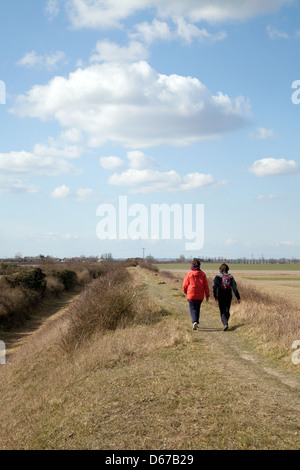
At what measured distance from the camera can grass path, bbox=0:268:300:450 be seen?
5797 mm

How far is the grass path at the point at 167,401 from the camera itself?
580cm

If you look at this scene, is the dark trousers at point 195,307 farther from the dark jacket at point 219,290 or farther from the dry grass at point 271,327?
the dry grass at point 271,327

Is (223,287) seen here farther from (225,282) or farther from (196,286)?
(196,286)

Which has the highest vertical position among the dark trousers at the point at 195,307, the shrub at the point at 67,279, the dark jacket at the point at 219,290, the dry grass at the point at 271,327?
the dark jacket at the point at 219,290

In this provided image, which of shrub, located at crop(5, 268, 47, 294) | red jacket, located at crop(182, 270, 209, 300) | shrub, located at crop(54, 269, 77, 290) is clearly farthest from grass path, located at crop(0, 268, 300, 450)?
shrub, located at crop(54, 269, 77, 290)

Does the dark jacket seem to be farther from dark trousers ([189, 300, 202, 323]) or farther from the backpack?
dark trousers ([189, 300, 202, 323])

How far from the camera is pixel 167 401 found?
284 inches

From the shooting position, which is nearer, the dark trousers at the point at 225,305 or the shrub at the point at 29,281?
the dark trousers at the point at 225,305

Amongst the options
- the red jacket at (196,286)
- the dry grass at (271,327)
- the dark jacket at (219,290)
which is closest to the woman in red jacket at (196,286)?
the red jacket at (196,286)

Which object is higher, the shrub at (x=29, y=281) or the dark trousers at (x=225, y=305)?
the dark trousers at (x=225, y=305)

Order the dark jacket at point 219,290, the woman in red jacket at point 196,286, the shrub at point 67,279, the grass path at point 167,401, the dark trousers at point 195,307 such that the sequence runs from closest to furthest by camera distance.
→ the grass path at point 167,401 < the dark jacket at point 219,290 < the woman in red jacket at point 196,286 < the dark trousers at point 195,307 < the shrub at point 67,279


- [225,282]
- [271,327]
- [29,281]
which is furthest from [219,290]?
[29,281]

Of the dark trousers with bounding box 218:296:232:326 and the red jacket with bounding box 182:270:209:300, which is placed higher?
the red jacket with bounding box 182:270:209:300
